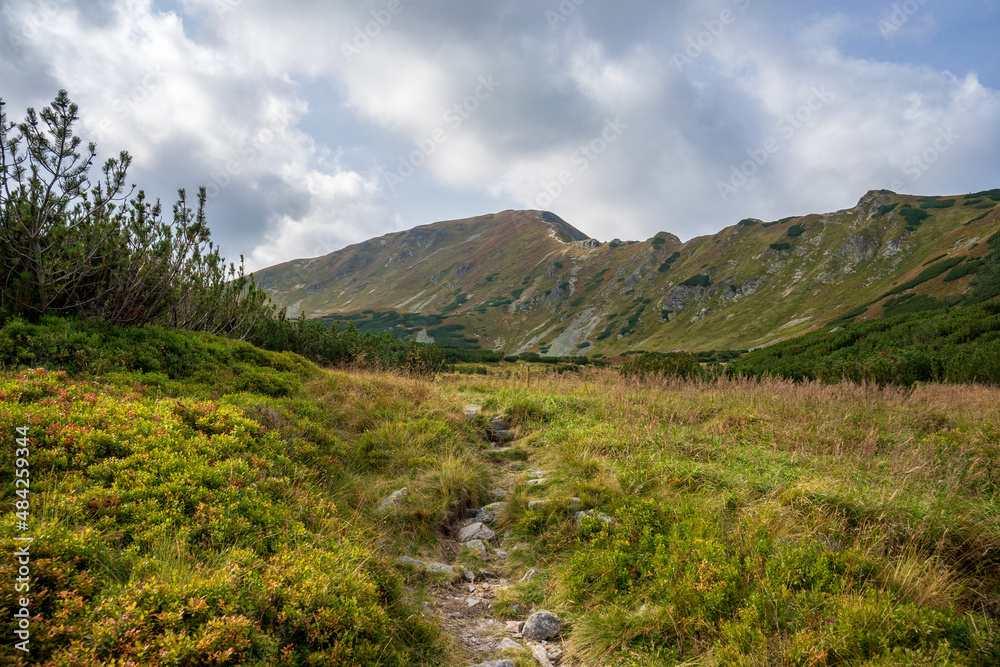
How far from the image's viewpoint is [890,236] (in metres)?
90.1

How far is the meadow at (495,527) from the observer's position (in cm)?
307

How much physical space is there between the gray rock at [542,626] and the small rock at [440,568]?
4.31 feet

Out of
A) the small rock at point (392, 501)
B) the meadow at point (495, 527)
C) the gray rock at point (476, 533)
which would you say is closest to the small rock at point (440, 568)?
the meadow at point (495, 527)

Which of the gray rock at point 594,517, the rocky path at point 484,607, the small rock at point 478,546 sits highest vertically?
the gray rock at point 594,517

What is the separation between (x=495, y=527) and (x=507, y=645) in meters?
2.65

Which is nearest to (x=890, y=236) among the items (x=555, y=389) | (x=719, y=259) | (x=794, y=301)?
(x=794, y=301)

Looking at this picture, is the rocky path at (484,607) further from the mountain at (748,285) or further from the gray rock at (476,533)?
the mountain at (748,285)

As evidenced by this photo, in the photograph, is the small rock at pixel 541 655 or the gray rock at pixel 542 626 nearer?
the small rock at pixel 541 655

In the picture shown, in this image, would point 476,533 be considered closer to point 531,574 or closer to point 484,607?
point 531,574

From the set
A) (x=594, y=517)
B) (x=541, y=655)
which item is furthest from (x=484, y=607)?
(x=594, y=517)

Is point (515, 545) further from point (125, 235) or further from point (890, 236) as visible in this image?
point (890, 236)

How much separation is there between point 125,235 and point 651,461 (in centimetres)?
1323

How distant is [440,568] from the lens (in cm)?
548

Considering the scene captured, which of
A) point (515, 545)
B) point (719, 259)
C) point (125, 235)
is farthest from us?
point (719, 259)
